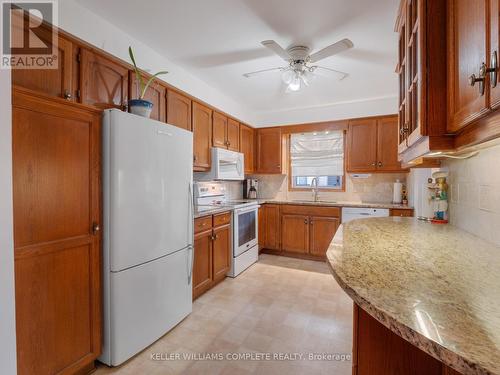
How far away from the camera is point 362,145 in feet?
11.7

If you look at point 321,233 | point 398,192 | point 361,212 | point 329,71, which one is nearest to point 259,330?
point 321,233

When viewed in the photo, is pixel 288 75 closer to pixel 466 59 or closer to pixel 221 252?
pixel 466 59

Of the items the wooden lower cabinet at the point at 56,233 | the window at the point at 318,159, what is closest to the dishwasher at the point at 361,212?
the window at the point at 318,159

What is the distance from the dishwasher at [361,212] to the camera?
10.4 ft

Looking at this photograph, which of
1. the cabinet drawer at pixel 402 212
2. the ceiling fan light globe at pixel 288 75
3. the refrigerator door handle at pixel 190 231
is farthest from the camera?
the cabinet drawer at pixel 402 212

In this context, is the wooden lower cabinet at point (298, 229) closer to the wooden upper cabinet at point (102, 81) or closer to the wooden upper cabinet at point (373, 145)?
the wooden upper cabinet at point (373, 145)

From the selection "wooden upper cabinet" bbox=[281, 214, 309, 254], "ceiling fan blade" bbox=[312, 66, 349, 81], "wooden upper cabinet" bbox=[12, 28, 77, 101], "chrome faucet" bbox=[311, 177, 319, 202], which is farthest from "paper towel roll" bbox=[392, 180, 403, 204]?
"wooden upper cabinet" bbox=[12, 28, 77, 101]

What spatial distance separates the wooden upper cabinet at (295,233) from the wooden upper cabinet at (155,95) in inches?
91.2

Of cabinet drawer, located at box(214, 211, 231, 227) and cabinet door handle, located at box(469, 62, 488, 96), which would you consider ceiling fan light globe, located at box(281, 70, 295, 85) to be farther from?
cabinet door handle, located at box(469, 62, 488, 96)

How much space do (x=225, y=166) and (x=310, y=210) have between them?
1397mm

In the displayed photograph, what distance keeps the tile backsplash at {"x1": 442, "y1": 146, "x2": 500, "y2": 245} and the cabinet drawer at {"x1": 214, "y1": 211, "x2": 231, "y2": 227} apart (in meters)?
2.05

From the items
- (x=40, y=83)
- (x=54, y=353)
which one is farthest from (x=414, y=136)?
(x=54, y=353)

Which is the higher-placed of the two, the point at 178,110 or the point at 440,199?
the point at 178,110

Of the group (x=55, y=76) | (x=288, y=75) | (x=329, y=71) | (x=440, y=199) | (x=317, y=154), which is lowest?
(x=440, y=199)
